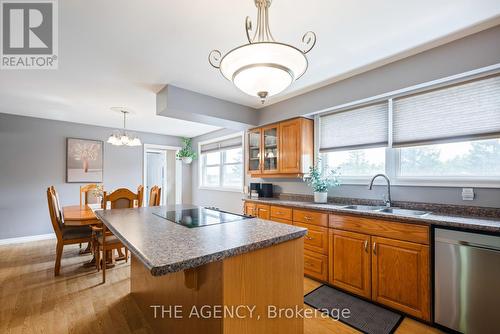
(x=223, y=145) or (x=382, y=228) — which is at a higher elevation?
(x=223, y=145)

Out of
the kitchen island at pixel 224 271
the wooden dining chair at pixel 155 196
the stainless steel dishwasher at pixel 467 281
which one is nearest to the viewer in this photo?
the kitchen island at pixel 224 271

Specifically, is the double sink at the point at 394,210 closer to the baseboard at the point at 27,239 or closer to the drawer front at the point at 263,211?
the drawer front at the point at 263,211

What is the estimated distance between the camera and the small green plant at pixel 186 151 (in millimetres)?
6289

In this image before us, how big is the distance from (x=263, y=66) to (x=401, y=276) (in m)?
2.13

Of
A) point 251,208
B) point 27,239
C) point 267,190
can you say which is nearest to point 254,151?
Answer: point 267,190

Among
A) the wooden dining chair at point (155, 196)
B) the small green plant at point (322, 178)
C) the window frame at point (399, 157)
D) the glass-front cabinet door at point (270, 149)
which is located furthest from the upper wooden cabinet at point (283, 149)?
the wooden dining chair at point (155, 196)

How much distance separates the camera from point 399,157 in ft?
8.57

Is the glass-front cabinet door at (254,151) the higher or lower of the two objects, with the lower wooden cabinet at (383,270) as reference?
higher

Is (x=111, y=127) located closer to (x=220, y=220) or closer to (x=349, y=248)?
(x=220, y=220)

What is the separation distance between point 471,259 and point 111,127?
6.30m

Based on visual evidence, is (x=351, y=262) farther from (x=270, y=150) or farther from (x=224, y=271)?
(x=270, y=150)

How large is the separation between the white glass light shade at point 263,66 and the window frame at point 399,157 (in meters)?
1.77

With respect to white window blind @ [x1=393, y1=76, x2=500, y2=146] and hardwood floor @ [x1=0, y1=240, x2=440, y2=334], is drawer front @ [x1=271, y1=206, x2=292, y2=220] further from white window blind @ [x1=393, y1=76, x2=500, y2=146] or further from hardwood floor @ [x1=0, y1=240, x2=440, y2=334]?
white window blind @ [x1=393, y1=76, x2=500, y2=146]

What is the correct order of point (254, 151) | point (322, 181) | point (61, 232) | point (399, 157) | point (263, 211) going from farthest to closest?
1. point (254, 151)
2. point (263, 211)
3. point (322, 181)
4. point (61, 232)
5. point (399, 157)
